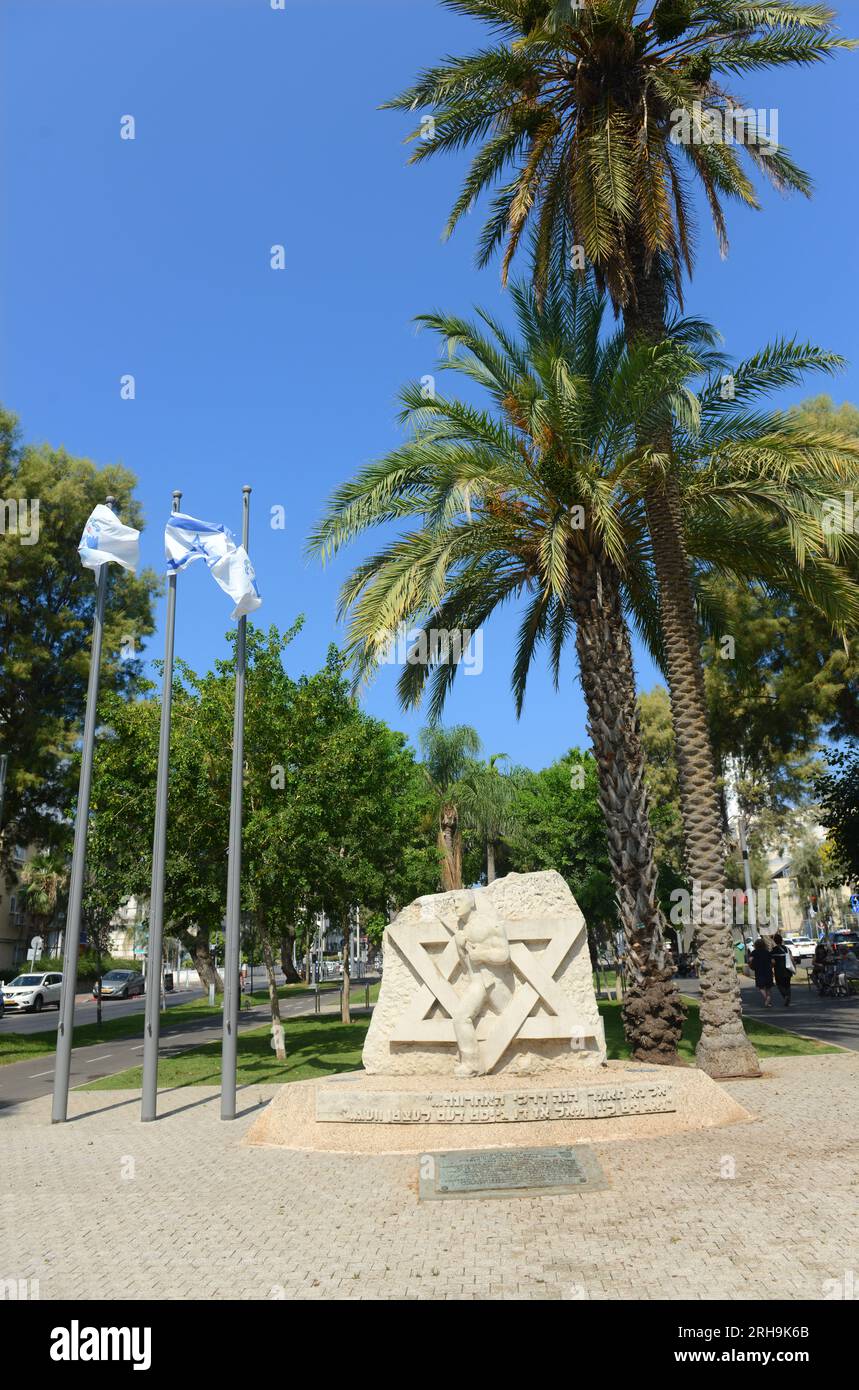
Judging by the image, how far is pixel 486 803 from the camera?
3794 cm

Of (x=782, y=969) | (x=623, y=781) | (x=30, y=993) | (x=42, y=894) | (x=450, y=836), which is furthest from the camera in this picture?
(x=42, y=894)

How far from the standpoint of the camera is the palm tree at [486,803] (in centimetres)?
3788

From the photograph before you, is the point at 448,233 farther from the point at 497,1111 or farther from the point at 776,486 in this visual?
the point at 497,1111

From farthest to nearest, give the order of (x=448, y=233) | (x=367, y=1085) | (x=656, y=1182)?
(x=448, y=233)
(x=367, y=1085)
(x=656, y=1182)

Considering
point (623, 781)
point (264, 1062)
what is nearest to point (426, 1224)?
point (623, 781)

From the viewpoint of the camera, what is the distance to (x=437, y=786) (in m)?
39.0

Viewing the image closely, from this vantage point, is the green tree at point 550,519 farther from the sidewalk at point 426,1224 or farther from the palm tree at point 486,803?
the palm tree at point 486,803

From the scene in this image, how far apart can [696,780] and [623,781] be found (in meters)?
1.04

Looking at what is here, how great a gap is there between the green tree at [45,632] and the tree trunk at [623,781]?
14.1 metres

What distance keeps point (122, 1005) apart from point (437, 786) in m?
20.1

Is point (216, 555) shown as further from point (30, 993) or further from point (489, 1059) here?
point (30, 993)

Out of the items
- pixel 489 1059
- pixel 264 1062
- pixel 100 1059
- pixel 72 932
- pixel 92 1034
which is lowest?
pixel 92 1034

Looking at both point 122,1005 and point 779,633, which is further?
point 122,1005
